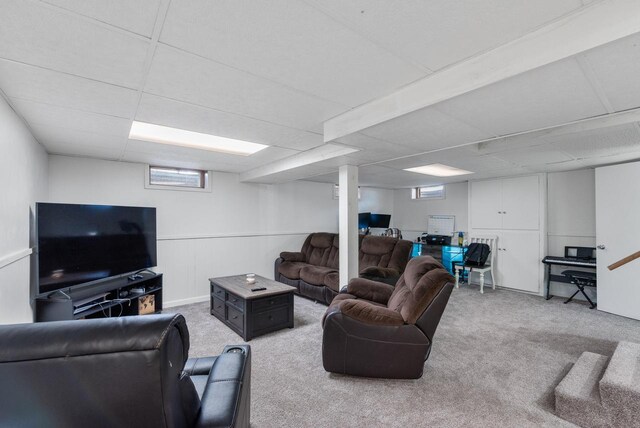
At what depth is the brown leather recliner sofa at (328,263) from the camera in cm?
420

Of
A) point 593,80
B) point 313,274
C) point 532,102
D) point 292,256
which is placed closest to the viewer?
Result: point 593,80

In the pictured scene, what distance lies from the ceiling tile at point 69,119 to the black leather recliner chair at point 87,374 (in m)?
1.99

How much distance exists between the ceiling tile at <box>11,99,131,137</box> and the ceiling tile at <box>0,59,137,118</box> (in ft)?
0.40

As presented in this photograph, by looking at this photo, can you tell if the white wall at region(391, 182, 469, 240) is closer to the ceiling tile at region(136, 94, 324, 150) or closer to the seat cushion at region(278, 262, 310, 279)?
the seat cushion at region(278, 262, 310, 279)

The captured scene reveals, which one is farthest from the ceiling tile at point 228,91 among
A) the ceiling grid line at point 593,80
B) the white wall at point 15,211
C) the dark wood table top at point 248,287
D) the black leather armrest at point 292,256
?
the black leather armrest at point 292,256

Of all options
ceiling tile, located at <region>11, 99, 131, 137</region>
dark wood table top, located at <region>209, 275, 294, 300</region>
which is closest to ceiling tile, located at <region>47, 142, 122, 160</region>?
ceiling tile, located at <region>11, 99, 131, 137</region>

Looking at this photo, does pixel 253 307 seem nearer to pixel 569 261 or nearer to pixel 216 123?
pixel 216 123

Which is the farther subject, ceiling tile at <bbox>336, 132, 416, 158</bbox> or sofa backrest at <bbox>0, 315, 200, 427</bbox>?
ceiling tile at <bbox>336, 132, 416, 158</bbox>

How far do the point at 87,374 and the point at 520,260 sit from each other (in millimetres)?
5940

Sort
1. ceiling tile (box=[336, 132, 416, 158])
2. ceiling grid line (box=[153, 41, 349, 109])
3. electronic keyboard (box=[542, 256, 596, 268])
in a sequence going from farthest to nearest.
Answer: electronic keyboard (box=[542, 256, 596, 268]) → ceiling tile (box=[336, 132, 416, 158]) → ceiling grid line (box=[153, 41, 349, 109])

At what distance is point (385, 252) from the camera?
4.65 metres

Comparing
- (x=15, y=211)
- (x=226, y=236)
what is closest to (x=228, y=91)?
(x=15, y=211)

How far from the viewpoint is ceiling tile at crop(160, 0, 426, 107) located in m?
1.13

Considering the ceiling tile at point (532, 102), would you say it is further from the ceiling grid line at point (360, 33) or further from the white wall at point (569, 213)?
the white wall at point (569, 213)
